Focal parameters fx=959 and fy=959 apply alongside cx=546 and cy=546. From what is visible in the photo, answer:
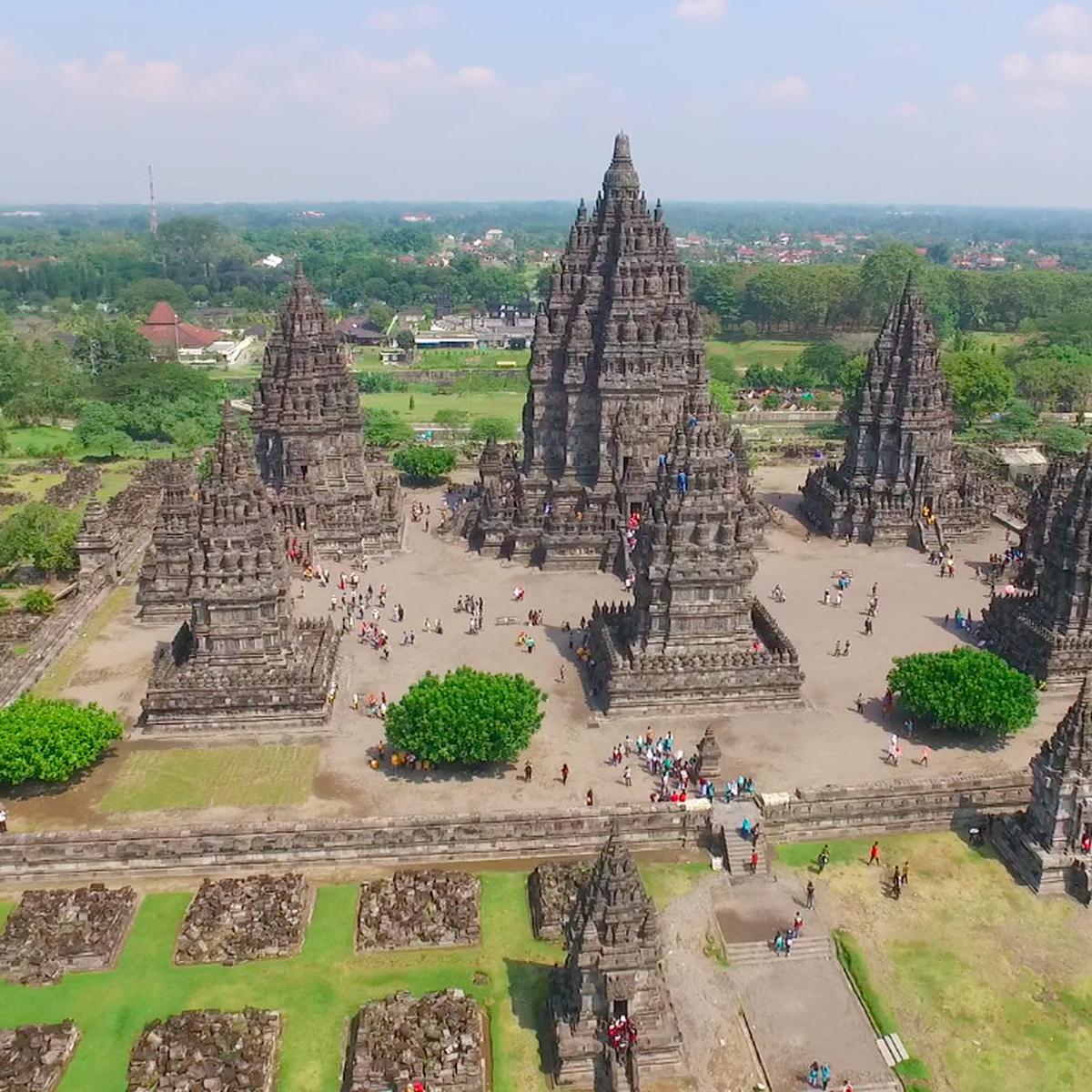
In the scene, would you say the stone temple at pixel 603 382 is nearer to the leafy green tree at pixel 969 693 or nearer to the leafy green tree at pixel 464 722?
the leafy green tree at pixel 969 693

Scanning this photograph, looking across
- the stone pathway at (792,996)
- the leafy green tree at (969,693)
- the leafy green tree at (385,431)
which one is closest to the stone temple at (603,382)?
the leafy green tree at (969,693)

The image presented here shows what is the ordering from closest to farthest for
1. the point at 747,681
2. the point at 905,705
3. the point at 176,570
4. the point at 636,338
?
1. the point at 905,705
2. the point at 747,681
3. the point at 176,570
4. the point at 636,338

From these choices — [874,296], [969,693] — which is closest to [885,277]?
[874,296]

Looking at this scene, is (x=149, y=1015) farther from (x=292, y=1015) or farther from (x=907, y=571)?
(x=907, y=571)

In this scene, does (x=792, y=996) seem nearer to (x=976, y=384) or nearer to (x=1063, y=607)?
(x=1063, y=607)

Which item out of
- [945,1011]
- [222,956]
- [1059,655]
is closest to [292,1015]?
[222,956]
